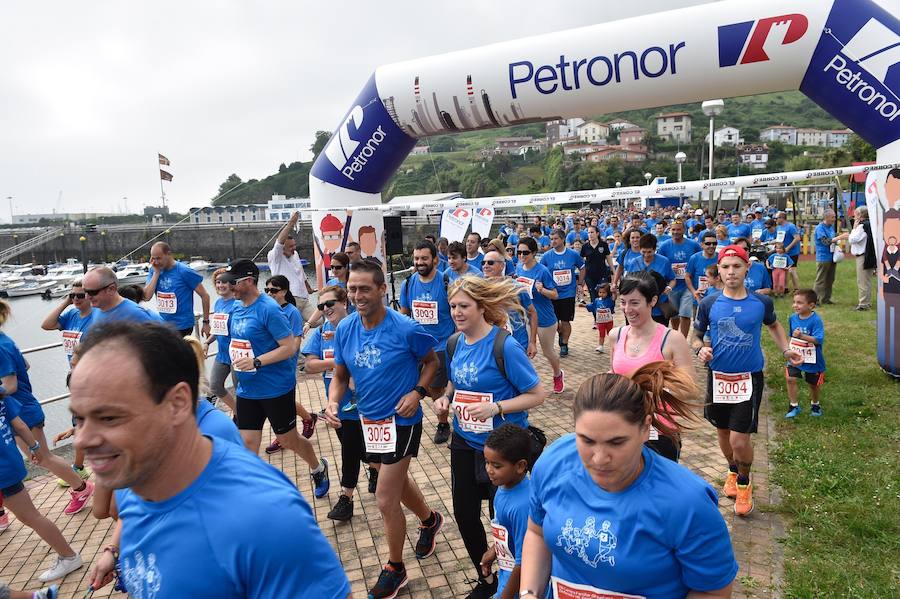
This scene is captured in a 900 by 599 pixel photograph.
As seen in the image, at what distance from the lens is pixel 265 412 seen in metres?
4.58

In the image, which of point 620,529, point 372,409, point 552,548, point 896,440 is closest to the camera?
point 620,529

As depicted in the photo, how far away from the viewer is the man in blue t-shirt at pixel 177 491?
1.22 metres

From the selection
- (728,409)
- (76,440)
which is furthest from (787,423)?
(76,440)

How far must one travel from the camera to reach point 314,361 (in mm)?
4625

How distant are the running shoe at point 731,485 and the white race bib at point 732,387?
70 cm

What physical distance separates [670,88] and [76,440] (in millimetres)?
7687

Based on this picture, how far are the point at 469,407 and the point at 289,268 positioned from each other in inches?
232

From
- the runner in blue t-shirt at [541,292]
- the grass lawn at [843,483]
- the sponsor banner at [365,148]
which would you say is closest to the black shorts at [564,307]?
the runner in blue t-shirt at [541,292]

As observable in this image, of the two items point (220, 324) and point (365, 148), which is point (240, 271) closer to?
point (220, 324)

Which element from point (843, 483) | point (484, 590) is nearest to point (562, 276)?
point (843, 483)

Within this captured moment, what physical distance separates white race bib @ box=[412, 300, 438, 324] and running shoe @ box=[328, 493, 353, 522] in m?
2.18

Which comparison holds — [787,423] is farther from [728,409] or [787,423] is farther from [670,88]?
[670,88]

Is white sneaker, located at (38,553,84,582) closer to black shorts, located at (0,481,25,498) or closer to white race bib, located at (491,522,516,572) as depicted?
black shorts, located at (0,481,25,498)

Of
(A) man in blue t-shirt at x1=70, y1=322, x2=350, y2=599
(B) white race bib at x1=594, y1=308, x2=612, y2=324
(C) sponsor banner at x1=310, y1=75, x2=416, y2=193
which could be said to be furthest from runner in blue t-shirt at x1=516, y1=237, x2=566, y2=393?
(A) man in blue t-shirt at x1=70, y1=322, x2=350, y2=599
